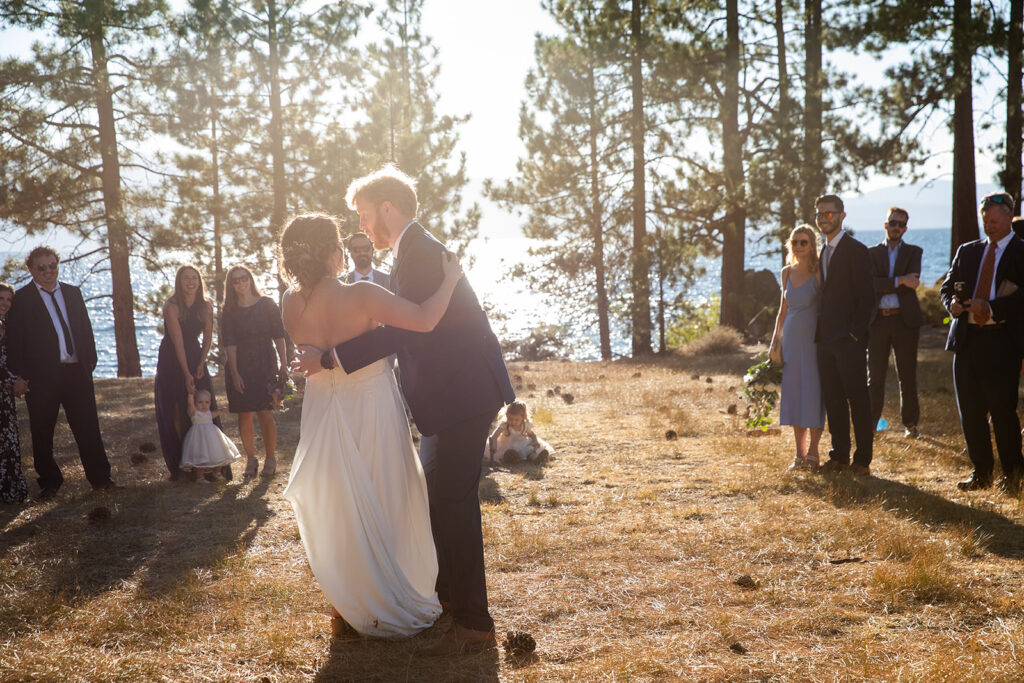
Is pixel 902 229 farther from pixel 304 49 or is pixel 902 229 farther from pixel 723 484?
pixel 304 49

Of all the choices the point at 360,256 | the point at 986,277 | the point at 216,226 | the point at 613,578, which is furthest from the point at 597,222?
the point at 613,578

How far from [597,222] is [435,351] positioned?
23038 millimetres

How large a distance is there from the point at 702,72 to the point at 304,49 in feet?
30.9

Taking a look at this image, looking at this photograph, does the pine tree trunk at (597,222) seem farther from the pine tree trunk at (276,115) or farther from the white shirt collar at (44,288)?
the white shirt collar at (44,288)

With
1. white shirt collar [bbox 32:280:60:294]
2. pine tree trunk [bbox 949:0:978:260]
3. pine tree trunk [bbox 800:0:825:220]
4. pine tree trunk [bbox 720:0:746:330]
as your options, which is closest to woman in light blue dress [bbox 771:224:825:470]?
white shirt collar [bbox 32:280:60:294]

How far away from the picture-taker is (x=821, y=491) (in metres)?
6.73

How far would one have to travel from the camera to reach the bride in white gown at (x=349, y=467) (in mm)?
3898

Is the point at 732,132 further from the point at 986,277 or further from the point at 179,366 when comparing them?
the point at 179,366

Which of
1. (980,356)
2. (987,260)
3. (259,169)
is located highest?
(259,169)

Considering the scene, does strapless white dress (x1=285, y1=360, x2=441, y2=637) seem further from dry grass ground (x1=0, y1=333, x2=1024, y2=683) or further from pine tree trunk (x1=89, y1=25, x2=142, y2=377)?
pine tree trunk (x1=89, y1=25, x2=142, y2=377)

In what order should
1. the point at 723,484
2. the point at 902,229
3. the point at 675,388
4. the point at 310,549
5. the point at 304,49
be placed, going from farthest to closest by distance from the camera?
the point at 304,49 → the point at 675,388 → the point at 902,229 → the point at 723,484 → the point at 310,549

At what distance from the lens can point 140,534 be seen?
6273 millimetres

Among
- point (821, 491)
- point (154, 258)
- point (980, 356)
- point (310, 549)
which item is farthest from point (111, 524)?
point (154, 258)

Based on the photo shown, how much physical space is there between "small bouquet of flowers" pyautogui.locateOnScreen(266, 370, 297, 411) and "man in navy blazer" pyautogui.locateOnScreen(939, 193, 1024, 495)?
5378 millimetres
